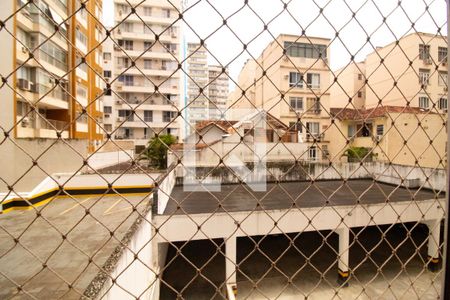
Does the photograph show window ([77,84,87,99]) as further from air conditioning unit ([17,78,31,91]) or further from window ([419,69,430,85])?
window ([419,69,430,85])

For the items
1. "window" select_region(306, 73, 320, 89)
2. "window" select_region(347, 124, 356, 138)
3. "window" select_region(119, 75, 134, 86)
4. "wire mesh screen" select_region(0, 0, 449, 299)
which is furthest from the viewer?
"window" select_region(119, 75, 134, 86)

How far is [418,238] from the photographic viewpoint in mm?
6836

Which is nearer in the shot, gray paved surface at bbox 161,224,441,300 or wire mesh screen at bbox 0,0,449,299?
wire mesh screen at bbox 0,0,449,299

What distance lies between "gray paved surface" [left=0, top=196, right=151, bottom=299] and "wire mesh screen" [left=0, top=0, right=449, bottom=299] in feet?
0.11

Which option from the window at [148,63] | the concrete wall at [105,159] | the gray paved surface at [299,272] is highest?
the window at [148,63]

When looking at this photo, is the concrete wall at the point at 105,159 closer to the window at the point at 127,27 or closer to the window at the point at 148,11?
A: the window at the point at 127,27

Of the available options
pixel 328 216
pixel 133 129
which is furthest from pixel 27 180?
pixel 133 129

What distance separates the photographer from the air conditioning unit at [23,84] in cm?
657

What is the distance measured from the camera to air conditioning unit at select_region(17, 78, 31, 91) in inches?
259

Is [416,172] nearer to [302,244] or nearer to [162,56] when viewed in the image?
[302,244]

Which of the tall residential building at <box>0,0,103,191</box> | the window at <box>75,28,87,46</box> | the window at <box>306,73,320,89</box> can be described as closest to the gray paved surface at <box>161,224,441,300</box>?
the tall residential building at <box>0,0,103,191</box>

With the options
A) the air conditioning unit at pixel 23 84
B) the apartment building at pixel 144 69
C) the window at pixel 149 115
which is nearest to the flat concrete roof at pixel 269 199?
the air conditioning unit at pixel 23 84

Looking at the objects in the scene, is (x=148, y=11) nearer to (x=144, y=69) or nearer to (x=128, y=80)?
(x=144, y=69)

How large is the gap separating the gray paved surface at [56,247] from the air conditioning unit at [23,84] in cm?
324
